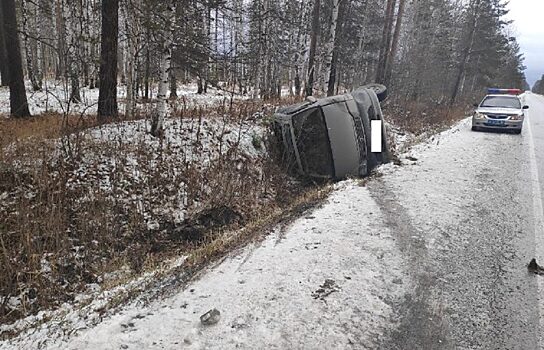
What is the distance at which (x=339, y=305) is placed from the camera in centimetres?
326

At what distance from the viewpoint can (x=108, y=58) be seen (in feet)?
27.8

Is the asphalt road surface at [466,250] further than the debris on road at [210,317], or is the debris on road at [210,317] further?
the asphalt road surface at [466,250]

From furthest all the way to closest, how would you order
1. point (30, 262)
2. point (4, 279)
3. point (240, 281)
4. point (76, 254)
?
point (76, 254) → point (30, 262) → point (4, 279) → point (240, 281)

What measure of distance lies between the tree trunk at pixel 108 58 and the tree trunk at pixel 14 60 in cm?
205

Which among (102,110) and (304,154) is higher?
(102,110)

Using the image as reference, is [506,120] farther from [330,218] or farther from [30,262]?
[30,262]

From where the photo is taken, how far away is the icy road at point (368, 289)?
286cm

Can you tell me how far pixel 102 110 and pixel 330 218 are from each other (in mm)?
6463

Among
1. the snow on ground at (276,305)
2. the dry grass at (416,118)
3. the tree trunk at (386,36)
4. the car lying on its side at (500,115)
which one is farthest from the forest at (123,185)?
the tree trunk at (386,36)

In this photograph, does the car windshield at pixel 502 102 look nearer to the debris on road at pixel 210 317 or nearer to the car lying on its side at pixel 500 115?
the car lying on its side at pixel 500 115

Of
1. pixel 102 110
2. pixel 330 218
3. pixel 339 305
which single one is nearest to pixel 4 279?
pixel 339 305

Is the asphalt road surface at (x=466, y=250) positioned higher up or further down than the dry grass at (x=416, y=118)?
further down

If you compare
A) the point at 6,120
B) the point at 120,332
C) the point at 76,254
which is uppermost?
the point at 6,120

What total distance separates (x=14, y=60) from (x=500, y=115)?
16525 mm
